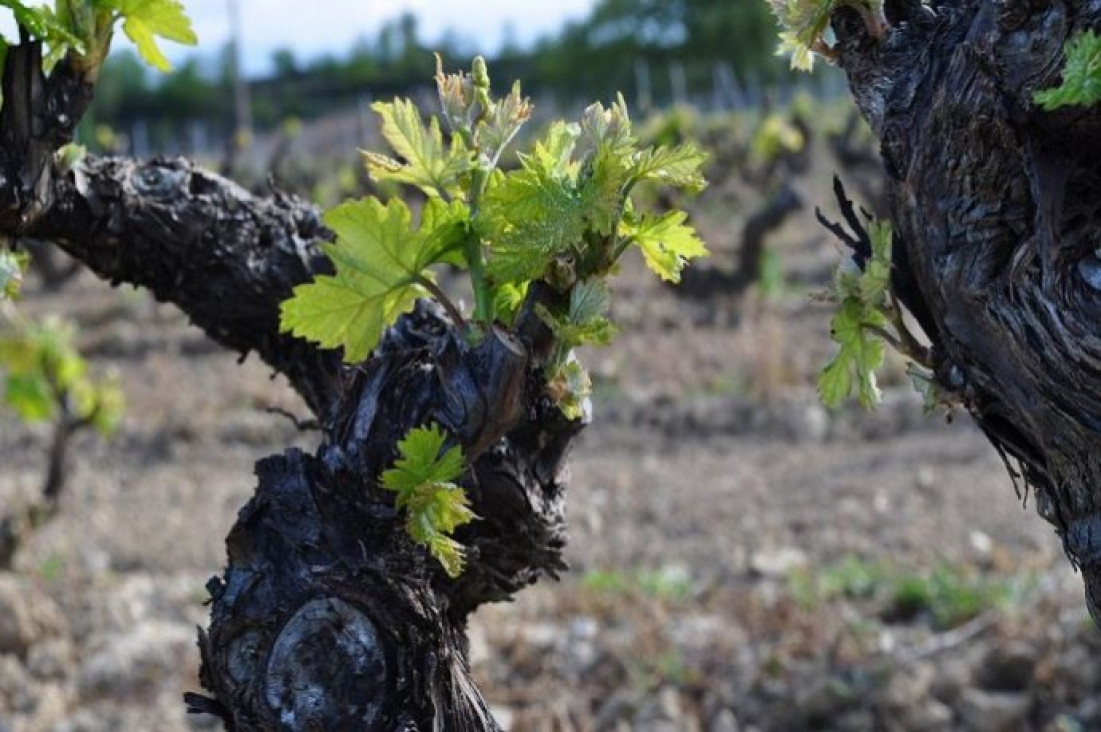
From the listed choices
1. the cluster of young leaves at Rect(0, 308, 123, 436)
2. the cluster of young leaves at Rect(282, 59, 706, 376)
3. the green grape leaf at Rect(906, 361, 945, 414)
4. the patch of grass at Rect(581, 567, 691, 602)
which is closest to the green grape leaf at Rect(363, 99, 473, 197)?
the cluster of young leaves at Rect(282, 59, 706, 376)

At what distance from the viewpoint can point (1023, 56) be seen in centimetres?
132

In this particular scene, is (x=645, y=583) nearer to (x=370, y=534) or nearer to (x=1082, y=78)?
(x=370, y=534)

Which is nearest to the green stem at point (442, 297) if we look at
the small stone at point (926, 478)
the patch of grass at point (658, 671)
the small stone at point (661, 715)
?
the small stone at point (661, 715)

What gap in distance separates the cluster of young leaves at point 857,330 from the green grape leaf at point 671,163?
21 centimetres

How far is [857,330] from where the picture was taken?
1601 millimetres

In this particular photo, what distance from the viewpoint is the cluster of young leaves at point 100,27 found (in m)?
1.73

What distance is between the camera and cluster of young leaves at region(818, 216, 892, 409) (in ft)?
5.11

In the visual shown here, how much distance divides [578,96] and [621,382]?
143ft

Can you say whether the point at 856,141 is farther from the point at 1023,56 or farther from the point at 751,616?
the point at 1023,56

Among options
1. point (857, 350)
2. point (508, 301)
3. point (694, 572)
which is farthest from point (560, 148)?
point (694, 572)

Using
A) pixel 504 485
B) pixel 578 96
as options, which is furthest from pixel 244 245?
pixel 578 96

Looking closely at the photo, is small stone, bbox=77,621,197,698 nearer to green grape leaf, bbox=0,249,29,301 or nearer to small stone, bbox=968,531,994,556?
small stone, bbox=968,531,994,556

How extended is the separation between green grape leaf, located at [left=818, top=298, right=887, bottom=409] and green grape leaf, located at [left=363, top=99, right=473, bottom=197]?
43 centimetres

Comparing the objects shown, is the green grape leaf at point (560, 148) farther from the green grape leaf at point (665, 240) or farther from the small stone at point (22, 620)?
the small stone at point (22, 620)
